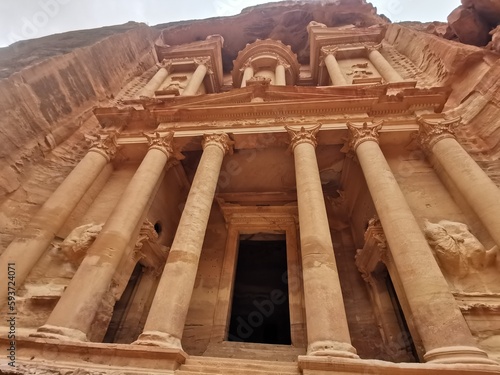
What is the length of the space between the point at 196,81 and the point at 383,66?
33.9 ft

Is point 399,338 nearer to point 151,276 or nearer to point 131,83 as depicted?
point 151,276

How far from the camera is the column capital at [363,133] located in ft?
26.5

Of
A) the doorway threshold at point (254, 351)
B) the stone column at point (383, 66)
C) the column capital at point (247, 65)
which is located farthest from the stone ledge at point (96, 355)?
the column capital at point (247, 65)

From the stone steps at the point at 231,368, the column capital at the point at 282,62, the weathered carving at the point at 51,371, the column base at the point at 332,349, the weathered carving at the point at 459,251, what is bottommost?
the weathered carving at the point at 51,371

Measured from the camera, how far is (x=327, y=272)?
5.20 metres

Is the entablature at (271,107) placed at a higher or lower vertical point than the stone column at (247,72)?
lower

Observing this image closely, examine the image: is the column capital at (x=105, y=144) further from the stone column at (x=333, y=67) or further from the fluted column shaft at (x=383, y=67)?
the fluted column shaft at (x=383, y=67)

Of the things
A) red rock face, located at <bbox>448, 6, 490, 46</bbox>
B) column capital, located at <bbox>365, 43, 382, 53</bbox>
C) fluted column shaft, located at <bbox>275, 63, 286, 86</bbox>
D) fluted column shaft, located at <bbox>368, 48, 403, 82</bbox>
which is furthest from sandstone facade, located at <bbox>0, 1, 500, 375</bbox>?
fluted column shaft, located at <bbox>275, 63, 286, 86</bbox>

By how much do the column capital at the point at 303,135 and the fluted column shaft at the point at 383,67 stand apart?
7087mm

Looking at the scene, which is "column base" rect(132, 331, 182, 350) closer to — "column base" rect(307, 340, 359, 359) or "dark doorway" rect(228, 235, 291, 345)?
"column base" rect(307, 340, 359, 359)

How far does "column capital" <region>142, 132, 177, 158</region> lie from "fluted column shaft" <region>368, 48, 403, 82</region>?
1047cm

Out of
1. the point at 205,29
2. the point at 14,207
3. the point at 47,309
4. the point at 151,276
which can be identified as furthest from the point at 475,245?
the point at 205,29

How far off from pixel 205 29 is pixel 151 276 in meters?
22.5

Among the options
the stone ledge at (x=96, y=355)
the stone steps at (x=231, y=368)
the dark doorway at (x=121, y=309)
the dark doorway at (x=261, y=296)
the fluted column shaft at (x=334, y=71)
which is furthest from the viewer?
the fluted column shaft at (x=334, y=71)
